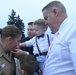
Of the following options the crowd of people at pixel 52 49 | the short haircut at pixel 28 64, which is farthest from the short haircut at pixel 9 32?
the short haircut at pixel 28 64

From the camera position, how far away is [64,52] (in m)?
2.72

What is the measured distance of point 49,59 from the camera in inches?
113

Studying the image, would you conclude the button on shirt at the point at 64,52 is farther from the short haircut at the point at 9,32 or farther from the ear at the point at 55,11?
the short haircut at the point at 9,32

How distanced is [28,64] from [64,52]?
0.68 m

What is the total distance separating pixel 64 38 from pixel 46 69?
452 mm

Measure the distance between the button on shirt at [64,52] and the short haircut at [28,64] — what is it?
15.6 inches

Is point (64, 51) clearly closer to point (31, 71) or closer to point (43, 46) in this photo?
point (31, 71)

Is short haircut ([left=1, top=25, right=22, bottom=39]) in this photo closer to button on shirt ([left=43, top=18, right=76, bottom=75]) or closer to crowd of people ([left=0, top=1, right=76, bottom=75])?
crowd of people ([left=0, top=1, right=76, bottom=75])

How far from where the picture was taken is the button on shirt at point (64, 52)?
2674mm

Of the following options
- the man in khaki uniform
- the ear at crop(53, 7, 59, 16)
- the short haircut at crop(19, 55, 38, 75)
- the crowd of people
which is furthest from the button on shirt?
the man in khaki uniform

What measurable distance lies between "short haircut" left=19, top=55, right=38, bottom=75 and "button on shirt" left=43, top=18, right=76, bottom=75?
396mm

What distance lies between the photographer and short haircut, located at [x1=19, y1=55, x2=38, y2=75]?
3.21 metres

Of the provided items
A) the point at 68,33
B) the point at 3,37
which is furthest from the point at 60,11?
→ the point at 3,37

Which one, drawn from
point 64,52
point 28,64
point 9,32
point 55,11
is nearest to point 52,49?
point 64,52
